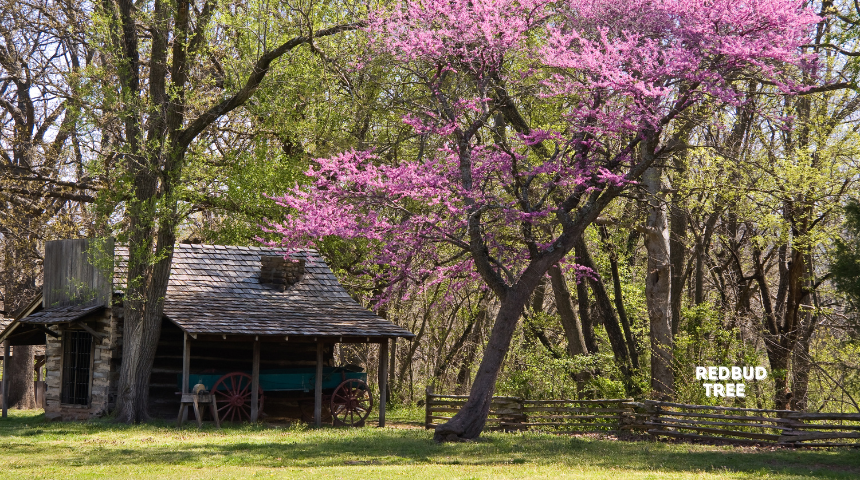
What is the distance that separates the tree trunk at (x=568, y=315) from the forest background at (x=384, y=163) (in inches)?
4.7

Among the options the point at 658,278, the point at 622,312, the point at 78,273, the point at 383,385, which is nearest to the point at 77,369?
the point at 78,273

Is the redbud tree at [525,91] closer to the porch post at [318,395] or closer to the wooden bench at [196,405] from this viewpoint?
the porch post at [318,395]

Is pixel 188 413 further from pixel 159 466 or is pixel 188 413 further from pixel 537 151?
pixel 537 151

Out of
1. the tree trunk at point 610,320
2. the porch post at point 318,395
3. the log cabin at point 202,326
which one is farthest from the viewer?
the tree trunk at point 610,320

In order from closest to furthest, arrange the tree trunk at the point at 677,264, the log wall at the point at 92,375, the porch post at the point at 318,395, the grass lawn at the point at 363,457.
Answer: the grass lawn at the point at 363,457
the log wall at the point at 92,375
the porch post at the point at 318,395
the tree trunk at the point at 677,264

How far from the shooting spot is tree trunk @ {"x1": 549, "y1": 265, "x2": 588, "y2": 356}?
19625 mm

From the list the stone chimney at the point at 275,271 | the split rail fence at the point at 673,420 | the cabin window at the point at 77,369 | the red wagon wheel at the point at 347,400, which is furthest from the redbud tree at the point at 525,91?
the cabin window at the point at 77,369

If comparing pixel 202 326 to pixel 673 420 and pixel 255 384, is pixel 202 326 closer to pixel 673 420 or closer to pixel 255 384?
pixel 255 384

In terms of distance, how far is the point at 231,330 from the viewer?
17.5 m

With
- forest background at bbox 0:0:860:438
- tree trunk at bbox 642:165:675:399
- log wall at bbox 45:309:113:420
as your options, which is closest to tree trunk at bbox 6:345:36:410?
forest background at bbox 0:0:860:438

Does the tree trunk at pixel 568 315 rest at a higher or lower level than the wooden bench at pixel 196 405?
higher

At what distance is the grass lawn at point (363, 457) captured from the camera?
1127 centimetres

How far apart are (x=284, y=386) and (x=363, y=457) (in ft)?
21.6

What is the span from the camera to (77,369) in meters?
20.2
